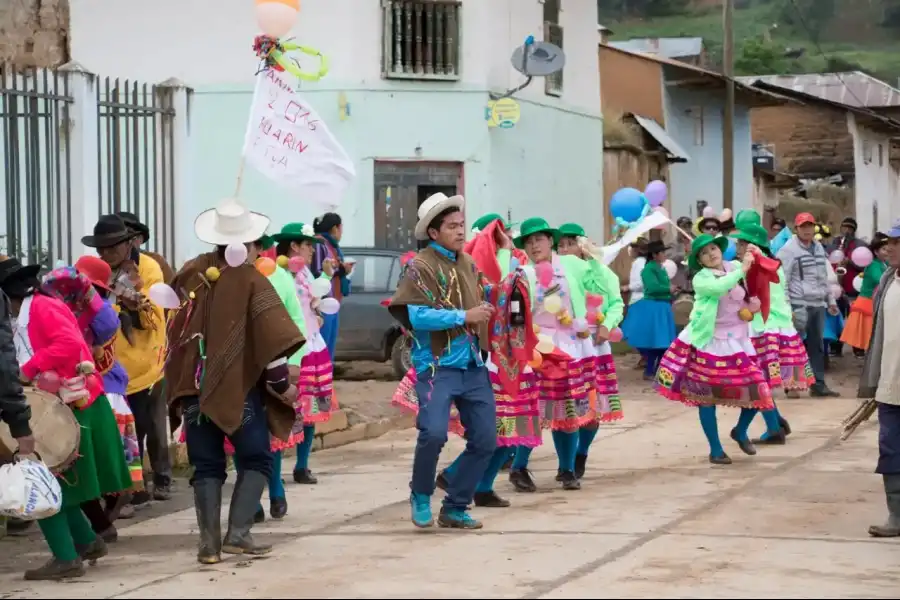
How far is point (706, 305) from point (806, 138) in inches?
1531

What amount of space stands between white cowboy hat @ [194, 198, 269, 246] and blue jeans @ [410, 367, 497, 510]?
1.47 m

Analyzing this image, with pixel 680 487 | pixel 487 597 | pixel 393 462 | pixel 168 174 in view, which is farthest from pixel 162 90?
pixel 487 597

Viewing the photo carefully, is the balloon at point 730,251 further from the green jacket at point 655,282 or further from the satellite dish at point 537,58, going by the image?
the satellite dish at point 537,58

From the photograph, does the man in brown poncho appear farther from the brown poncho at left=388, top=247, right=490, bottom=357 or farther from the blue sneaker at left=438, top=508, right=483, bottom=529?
the blue sneaker at left=438, top=508, right=483, bottom=529

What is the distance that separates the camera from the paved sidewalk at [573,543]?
7438 millimetres

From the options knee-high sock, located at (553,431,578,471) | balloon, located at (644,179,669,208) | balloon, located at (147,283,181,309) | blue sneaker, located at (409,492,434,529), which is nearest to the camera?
balloon, located at (147,283,181,309)

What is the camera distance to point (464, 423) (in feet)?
31.1

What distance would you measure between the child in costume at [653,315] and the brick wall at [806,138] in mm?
28661

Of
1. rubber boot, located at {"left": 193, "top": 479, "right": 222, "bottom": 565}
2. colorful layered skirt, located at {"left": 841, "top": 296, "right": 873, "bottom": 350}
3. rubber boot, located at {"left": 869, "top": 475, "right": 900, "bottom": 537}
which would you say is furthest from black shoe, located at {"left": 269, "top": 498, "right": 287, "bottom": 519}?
colorful layered skirt, located at {"left": 841, "top": 296, "right": 873, "bottom": 350}

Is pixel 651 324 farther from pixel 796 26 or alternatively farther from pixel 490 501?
pixel 796 26

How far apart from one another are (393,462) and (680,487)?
2.80 meters

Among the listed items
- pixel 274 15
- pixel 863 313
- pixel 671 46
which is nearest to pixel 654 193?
pixel 274 15

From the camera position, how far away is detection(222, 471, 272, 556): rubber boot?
8.38m

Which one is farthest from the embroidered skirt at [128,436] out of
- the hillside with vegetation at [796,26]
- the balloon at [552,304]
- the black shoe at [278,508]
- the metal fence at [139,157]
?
the hillside with vegetation at [796,26]
